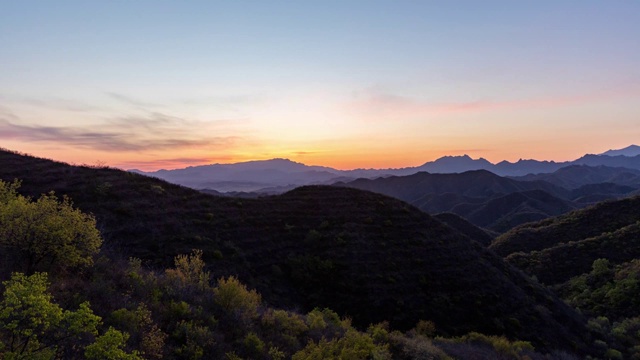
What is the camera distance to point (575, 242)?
5338 centimetres

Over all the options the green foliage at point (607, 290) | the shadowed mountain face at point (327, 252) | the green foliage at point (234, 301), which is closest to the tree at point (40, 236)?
the green foliage at point (234, 301)

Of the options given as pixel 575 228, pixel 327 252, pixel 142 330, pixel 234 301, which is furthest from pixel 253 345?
pixel 575 228

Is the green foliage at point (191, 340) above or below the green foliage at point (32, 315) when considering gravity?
below

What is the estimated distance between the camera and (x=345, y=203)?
42.5 metres

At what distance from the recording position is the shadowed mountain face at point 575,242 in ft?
156

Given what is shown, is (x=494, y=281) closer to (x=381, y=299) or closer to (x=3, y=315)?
(x=381, y=299)

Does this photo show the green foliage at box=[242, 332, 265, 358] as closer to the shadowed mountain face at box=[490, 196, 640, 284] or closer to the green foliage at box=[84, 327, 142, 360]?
the green foliage at box=[84, 327, 142, 360]

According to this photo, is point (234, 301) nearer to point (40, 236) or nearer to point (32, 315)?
point (40, 236)

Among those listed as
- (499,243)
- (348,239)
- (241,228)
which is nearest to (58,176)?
(241,228)

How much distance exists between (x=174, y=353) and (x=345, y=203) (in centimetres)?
3344

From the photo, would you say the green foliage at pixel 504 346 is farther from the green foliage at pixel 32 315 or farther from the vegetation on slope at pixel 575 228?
the vegetation on slope at pixel 575 228

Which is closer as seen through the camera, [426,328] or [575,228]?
[426,328]

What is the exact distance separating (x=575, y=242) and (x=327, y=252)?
153 ft

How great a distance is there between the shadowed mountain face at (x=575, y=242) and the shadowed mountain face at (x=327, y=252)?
1753 centimetres
